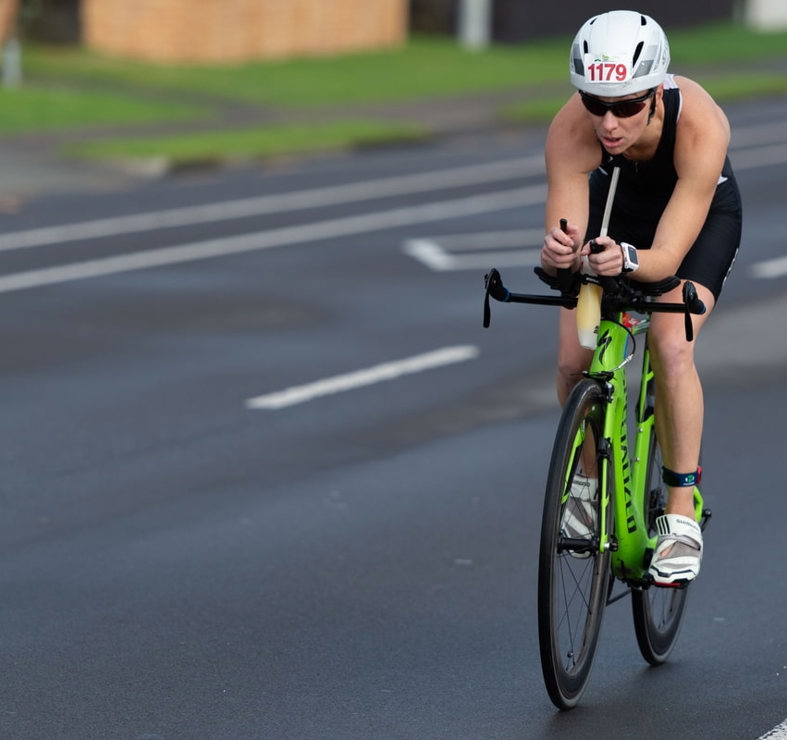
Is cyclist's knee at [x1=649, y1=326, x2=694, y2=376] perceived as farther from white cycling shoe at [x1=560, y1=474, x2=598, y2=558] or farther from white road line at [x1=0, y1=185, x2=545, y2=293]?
white road line at [x1=0, y1=185, x2=545, y2=293]

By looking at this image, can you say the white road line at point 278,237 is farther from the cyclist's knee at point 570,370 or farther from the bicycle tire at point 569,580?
the bicycle tire at point 569,580

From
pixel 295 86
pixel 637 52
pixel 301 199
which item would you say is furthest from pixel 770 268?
pixel 295 86

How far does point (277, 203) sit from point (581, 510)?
500 inches

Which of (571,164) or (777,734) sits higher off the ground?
(571,164)

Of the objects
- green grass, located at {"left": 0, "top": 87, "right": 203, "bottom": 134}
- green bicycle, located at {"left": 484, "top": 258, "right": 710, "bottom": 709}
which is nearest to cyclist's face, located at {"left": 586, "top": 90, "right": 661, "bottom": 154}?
green bicycle, located at {"left": 484, "top": 258, "right": 710, "bottom": 709}

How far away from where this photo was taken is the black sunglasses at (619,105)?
209 inches

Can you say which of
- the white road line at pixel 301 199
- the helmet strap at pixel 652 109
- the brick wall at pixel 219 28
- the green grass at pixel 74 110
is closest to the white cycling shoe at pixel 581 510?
the helmet strap at pixel 652 109

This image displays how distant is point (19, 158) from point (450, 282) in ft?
26.6

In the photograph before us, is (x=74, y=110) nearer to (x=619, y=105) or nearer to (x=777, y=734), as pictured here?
(x=619, y=105)

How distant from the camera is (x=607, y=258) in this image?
17.0 ft

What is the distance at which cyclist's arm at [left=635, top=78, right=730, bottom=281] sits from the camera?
5449 millimetres

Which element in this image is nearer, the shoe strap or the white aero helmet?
the white aero helmet

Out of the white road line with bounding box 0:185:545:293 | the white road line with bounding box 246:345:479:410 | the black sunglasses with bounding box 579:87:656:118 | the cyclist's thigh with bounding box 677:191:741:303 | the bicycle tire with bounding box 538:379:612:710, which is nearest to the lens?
the bicycle tire with bounding box 538:379:612:710

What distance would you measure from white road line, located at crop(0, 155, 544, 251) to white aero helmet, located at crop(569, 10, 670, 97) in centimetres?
1002
